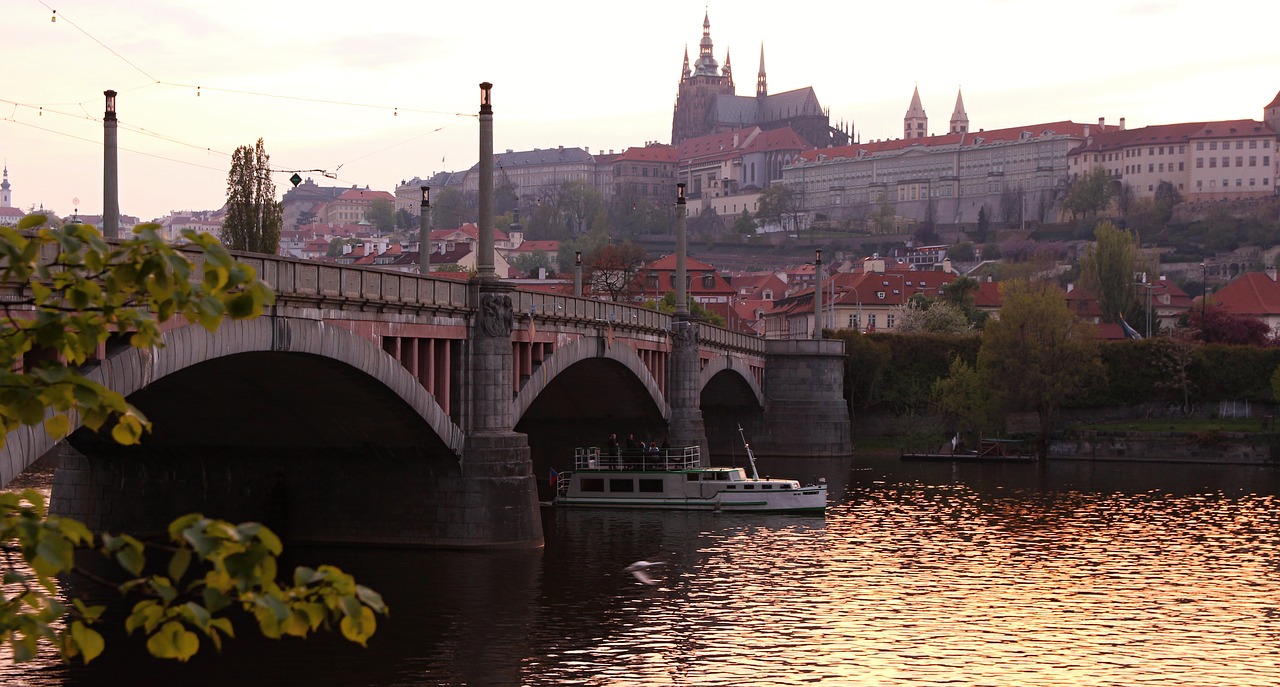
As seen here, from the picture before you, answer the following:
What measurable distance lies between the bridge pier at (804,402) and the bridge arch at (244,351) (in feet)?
190

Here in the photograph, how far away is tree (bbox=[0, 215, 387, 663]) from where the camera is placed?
30.6 feet

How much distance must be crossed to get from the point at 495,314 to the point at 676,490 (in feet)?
70.1

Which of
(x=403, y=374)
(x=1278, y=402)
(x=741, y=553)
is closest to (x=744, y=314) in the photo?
(x=1278, y=402)

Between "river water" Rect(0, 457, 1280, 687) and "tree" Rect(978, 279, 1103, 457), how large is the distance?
36364mm

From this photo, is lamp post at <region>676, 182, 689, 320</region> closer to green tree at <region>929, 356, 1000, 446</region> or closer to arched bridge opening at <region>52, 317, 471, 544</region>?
arched bridge opening at <region>52, 317, 471, 544</region>

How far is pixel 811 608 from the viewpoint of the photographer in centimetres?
4103

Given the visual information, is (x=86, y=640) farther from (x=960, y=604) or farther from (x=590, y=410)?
(x=590, y=410)

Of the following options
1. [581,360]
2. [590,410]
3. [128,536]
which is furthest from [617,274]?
[128,536]

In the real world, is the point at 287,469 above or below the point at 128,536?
below

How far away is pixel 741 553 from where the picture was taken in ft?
173

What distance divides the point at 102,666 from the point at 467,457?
594 inches

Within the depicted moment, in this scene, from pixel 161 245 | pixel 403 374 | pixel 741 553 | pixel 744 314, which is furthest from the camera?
A: pixel 744 314

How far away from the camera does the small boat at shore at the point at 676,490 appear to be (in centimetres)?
6525

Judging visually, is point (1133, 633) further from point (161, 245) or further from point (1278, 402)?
point (1278, 402)
